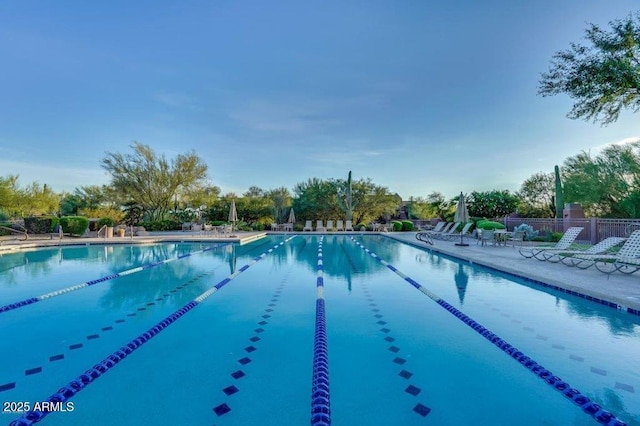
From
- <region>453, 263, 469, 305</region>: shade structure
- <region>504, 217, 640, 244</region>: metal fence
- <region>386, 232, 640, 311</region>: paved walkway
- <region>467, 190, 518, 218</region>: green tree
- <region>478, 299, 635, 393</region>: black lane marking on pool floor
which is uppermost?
<region>467, 190, 518, 218</region>: green tree

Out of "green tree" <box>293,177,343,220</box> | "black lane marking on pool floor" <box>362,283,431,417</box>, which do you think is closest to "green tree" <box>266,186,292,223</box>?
"green tree" <box>293,177,343,220</box>

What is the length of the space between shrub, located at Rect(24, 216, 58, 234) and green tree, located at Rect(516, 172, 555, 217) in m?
29.3

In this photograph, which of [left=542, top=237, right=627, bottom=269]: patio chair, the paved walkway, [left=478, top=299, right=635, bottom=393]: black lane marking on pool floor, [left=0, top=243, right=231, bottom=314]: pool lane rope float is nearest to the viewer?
[left=478, top=299, right=635, bottom=393]: black lane marking on pool floor

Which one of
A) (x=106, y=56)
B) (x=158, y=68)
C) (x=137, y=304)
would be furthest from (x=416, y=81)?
(x=137, y=304)

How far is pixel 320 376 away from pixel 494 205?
82.3ft

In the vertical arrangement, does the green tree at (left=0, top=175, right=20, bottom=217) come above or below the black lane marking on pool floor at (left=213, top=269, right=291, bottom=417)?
above

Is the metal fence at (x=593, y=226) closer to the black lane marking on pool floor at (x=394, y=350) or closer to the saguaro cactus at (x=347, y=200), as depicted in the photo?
the black lane marking on pool floor at (x=394, y=350)

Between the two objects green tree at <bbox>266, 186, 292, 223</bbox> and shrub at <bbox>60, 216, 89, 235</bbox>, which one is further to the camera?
green tree at <bbox>266, 186, 292, 223</bbox>

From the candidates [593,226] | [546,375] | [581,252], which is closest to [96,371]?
[546,375]

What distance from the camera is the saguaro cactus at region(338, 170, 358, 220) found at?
24391 millimetres

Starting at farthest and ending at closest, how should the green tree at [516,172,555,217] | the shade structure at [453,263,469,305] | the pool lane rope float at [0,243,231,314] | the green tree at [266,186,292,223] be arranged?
1. the green tree at [266,186,292,223]
2. the green tree at [516,172,555,217]
3. the shade structure at [453,263,469,305]
4. the pool lane rope float at [0,243,231,314]

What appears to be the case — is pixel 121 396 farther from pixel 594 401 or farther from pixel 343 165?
pixel 343 165

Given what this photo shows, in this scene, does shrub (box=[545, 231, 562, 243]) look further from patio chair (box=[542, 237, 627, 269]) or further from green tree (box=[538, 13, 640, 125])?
patio chair (box=[542, 237, 627, 269])

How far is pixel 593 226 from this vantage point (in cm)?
1216
